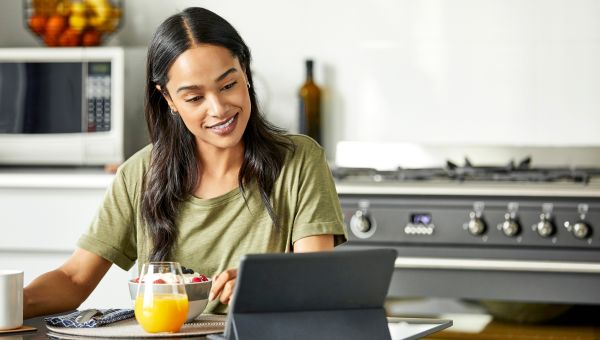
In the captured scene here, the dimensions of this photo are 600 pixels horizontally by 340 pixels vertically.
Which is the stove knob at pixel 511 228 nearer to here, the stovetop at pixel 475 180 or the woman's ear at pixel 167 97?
the stovetop at pixel 475 180

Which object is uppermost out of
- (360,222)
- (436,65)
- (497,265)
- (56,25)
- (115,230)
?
(56,25)

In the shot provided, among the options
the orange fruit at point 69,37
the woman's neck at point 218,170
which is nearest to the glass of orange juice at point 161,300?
the woman's neck at point 218,170

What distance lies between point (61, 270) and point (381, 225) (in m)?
1.29

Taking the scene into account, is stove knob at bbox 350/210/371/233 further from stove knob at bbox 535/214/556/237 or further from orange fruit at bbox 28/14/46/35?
orange fruit at bbox 28/14/46/35

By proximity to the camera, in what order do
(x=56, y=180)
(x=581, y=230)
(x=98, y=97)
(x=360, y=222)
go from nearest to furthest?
1. (x=581, y=230)
2. (x=360, y=222)
3. (x=56, y=180)
4. (x=98, y=97)

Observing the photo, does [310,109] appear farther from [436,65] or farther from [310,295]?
[310,295]

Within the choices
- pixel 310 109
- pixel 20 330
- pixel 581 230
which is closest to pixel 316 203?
pixel 20 330

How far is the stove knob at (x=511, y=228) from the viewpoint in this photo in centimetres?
293

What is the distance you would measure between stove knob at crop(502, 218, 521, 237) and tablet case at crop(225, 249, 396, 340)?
1.59 meters

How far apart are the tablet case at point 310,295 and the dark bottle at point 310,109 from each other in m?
2.23

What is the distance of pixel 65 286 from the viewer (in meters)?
1.93

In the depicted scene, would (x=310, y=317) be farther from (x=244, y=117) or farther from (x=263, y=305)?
(x=244, y=117)

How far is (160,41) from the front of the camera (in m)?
1.94

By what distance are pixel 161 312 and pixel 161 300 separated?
19 millimetres
